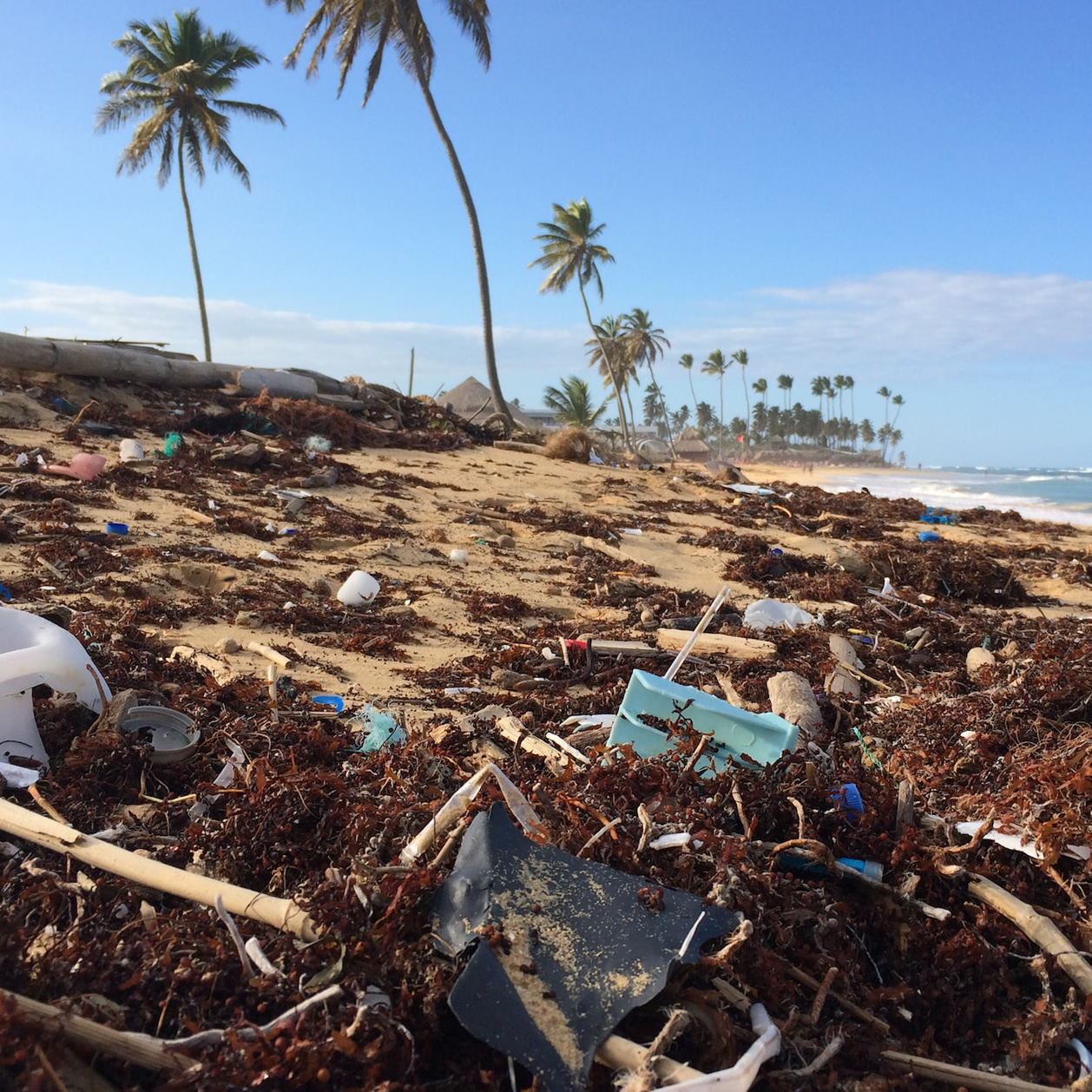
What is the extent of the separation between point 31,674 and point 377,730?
4.30 ft

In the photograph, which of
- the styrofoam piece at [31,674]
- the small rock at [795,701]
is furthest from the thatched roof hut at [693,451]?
the styrofoam piece at [31,674]

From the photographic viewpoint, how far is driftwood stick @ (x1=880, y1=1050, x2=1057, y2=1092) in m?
1.74

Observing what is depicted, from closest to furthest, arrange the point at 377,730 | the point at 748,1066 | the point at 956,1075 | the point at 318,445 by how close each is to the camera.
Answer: the point at 748,1066 < the point at 956,1075 < the point at 377,730 < the point at 318,445

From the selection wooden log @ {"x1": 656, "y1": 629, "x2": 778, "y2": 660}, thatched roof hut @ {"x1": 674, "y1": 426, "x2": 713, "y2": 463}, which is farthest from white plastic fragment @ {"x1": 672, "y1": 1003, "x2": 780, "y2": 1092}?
thatched roof hut @ {"x1": 674, "y1": 426, "x2": 713, "y2": 463}

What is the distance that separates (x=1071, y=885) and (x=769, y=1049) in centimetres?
127

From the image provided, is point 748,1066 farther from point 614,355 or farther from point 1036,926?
point 614,355

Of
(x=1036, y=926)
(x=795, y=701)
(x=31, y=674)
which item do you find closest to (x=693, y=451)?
(x=795, y=701)

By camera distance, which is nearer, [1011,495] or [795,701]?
[795,701]

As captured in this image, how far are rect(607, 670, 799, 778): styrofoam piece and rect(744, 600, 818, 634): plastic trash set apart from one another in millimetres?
2724

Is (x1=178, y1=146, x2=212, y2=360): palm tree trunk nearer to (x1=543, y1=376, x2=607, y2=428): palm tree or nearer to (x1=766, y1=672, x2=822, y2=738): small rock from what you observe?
(x1=543, y1=376, x2=607, y2=428): palm tree

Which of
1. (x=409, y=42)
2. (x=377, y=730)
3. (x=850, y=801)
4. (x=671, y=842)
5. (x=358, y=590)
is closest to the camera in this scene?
(x=671, y=842)

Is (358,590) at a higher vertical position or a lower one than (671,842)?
lower

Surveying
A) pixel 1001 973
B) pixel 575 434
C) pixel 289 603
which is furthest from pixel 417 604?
pixel 575 434

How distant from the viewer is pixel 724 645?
511 cm
